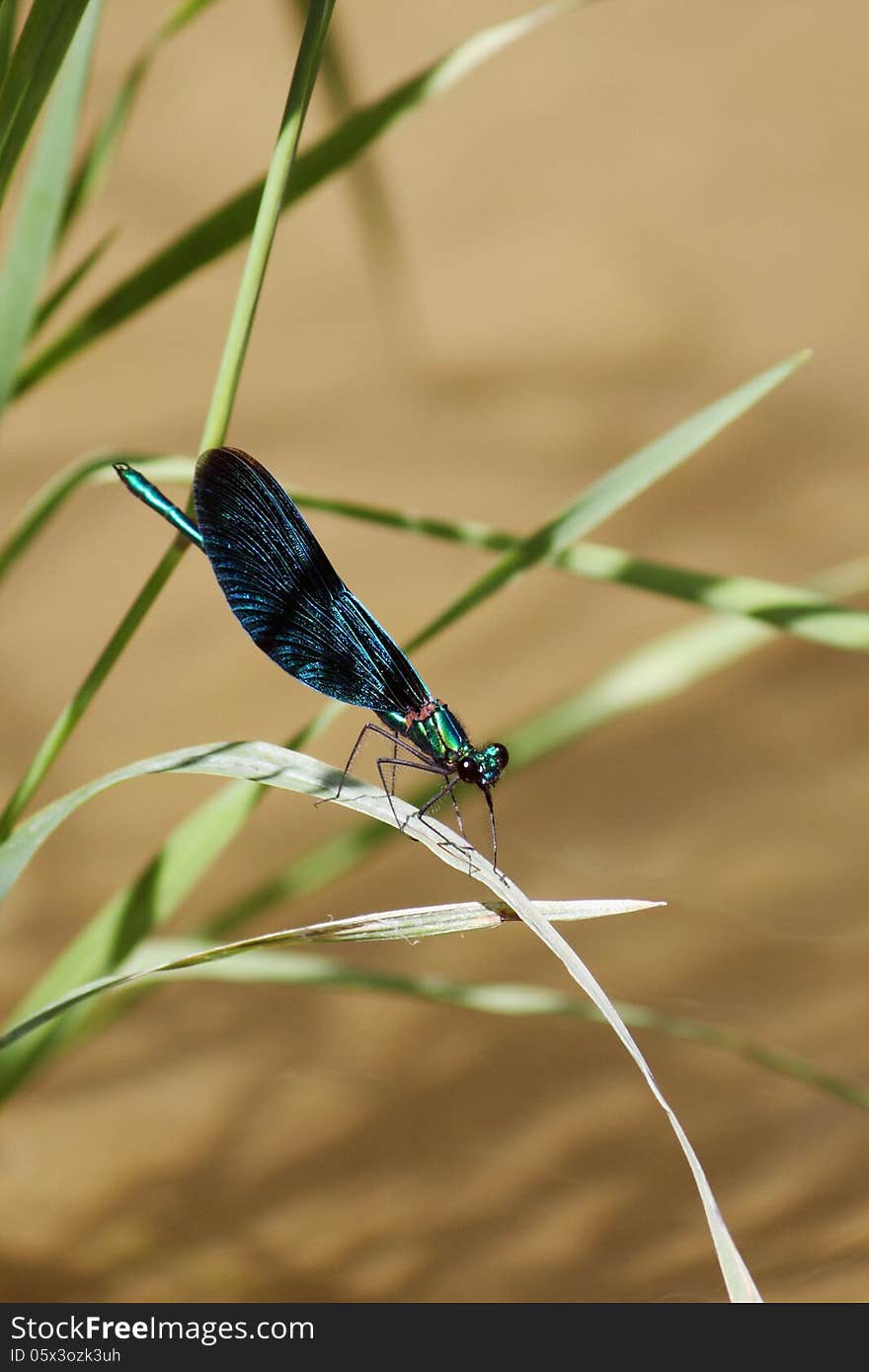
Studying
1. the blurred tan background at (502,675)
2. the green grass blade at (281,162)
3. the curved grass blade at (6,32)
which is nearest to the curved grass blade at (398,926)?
the green grass blade at (281,162)

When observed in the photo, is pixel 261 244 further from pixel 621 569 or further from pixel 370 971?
pixel 370 971

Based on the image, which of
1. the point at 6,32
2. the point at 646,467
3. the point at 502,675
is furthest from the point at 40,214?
the point at 502,675

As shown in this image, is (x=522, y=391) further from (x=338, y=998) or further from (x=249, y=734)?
(x=338, y=998)

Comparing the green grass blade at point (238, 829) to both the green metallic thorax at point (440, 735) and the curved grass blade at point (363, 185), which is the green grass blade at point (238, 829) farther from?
the curved grass blade at point (363, 185)

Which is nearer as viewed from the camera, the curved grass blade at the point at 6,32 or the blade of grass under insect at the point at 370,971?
the blade of grass under insect at the point at 370,971

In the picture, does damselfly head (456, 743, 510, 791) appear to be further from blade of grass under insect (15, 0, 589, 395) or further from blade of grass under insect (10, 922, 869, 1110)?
blade of grass under insect (15, 0, 589, 395)
